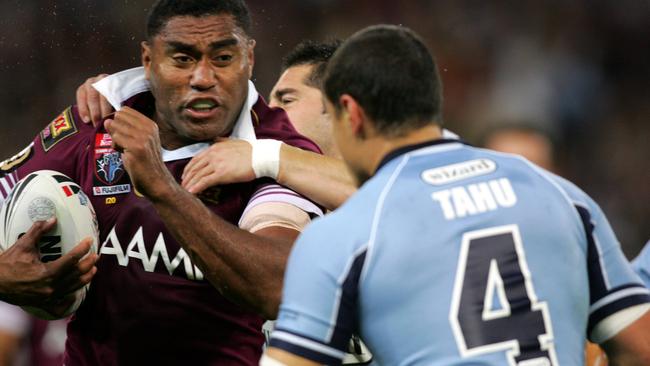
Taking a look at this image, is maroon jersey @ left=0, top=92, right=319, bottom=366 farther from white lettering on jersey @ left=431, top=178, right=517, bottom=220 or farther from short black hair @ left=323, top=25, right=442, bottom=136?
white lettering on jersey @ left=431, top=178, right=517, bottom=220

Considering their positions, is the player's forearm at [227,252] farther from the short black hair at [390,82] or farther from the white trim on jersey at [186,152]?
the short black hair at [390,82]

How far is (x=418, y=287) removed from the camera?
2.57m

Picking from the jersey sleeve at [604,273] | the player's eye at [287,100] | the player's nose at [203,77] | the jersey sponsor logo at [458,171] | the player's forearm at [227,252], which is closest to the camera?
the jersey sponsor logo at [458,171]

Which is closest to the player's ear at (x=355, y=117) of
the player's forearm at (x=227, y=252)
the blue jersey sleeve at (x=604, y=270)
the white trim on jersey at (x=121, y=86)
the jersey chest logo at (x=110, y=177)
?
the blue jersey sleeve at (x=604, y=270)

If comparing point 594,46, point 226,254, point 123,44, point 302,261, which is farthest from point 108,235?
point 594,46

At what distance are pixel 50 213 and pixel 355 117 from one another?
1.44m

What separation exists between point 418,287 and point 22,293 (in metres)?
1.73

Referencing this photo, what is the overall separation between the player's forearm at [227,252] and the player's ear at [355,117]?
0.90 m

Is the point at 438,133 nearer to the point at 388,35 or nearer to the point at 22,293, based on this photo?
the point at 388,35

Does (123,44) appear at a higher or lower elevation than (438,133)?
lower

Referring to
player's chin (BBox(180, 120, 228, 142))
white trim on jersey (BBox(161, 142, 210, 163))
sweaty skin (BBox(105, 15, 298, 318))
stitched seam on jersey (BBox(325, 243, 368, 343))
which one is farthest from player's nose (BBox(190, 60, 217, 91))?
stitched seam on jersey (BBox(325, 243, 368, 343))

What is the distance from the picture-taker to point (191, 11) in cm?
392

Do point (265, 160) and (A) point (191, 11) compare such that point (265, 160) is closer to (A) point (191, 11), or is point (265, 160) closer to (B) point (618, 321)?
(A) point (191, 11)

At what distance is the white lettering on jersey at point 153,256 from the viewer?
3867 mm
